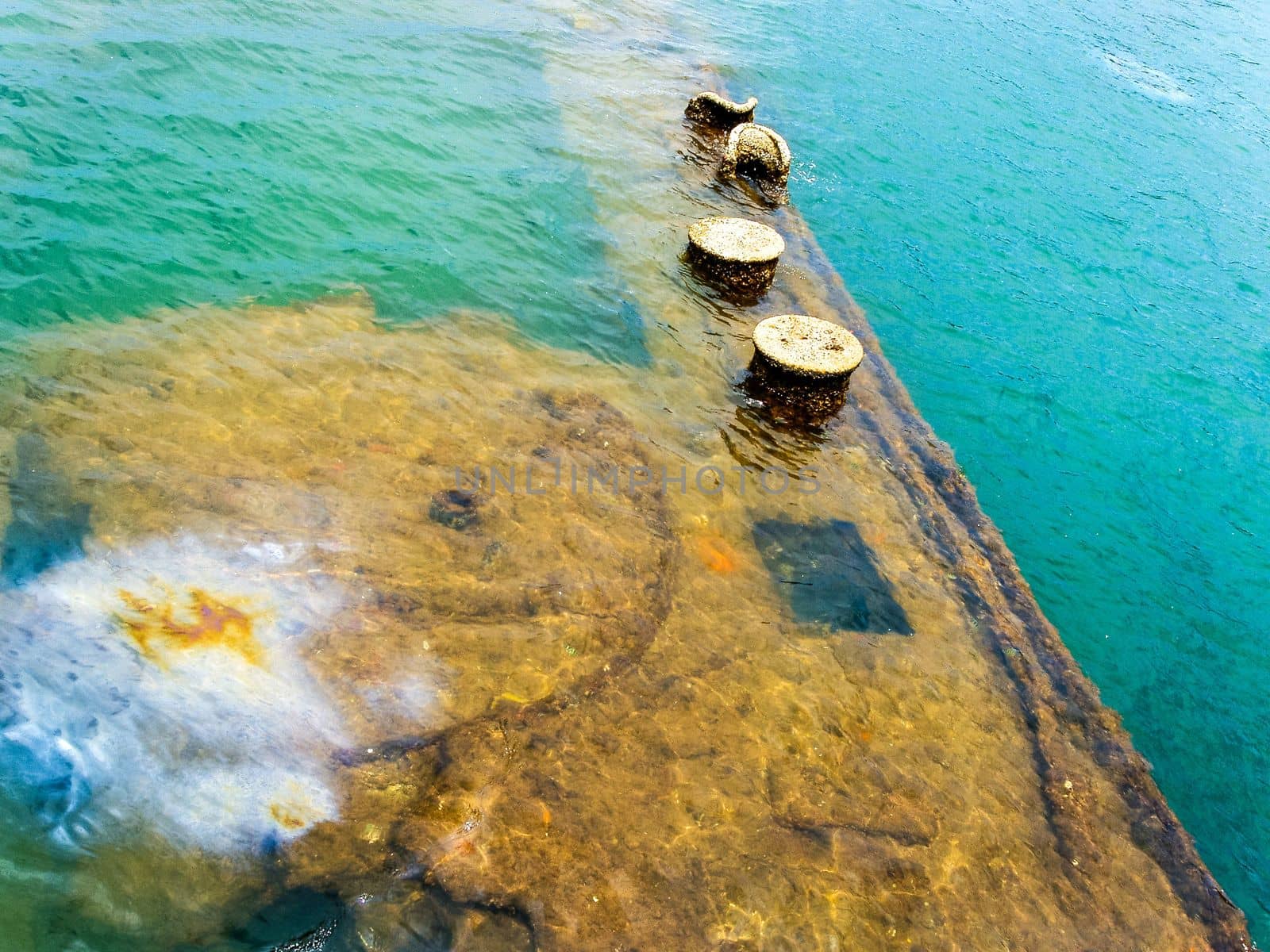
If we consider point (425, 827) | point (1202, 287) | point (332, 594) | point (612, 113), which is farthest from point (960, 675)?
point (612, 113)

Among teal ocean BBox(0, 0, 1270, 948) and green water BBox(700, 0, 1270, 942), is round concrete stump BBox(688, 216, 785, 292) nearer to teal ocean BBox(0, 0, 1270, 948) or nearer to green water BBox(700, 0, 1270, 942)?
teal ocean BBox(0, 0, 1270, 948)

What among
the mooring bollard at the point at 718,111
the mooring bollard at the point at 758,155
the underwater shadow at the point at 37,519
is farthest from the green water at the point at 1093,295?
the underwater shadow at the point at 37,519

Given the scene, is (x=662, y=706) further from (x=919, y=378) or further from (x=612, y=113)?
(x=612, y=113)

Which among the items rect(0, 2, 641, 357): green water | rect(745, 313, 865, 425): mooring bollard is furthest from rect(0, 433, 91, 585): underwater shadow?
rect(745, 313, 865, 425): mooring bollard

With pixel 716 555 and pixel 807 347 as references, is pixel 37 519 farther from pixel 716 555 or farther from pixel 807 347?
pixel 807 347

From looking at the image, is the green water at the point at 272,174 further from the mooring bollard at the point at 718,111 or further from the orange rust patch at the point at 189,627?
the orange rust patch at the point at 189,627

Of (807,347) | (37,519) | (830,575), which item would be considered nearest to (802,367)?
(807,347)
